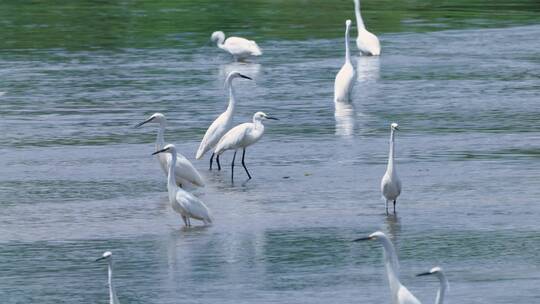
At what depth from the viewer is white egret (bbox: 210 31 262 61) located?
29172 mm

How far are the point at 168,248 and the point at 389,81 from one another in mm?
13212

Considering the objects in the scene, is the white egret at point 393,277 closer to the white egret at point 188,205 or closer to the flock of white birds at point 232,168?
the flock of white birds at point 232,168

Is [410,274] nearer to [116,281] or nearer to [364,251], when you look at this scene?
[364,251]

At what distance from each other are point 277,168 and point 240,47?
11.9 metres

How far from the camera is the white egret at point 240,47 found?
29.2 metres

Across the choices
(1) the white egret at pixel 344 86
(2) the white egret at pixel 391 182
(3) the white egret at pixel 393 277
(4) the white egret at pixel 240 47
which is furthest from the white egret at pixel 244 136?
(4) the white egret at pixel 240 47

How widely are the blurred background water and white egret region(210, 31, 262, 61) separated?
1.00ft

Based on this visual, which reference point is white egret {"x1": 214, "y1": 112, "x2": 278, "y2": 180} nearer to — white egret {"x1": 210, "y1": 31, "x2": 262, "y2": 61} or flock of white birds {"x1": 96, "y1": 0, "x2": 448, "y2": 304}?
flock of white birds {"x1": 96, "y1": 0, "x2": 448, "y2": 304}

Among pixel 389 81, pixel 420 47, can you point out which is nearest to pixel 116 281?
pixel 389 81

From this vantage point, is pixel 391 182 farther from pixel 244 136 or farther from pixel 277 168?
pixel 277 168

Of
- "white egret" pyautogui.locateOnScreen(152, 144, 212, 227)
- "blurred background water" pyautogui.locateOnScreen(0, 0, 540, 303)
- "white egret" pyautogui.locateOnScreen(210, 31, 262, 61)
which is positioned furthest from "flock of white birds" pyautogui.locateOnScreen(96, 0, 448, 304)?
"white egret" pyautogui.locateOnScreen(210, 31, 262, 61)

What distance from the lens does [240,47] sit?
96.6 feet

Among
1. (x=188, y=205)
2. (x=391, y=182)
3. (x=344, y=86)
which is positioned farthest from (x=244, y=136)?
(x=344, y=86)

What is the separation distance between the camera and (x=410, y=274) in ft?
40.9
